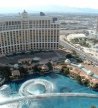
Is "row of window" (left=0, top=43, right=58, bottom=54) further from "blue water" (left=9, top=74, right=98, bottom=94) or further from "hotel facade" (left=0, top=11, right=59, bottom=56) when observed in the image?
"blue water" (left=9, top=74, right=98, bottom=94)

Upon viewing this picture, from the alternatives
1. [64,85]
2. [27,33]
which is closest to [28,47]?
[27,33]

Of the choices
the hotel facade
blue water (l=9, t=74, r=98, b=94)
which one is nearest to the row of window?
the hotel facade

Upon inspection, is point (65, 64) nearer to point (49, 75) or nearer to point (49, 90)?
point (49, 75)

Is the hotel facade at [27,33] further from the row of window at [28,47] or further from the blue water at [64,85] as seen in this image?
the blue water at [64,85]

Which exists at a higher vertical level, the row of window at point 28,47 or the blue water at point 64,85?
the row of window at point 28,47

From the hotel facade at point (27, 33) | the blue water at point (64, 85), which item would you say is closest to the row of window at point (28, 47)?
the hotel facade at point (27, 33)

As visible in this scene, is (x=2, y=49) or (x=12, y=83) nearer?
(x=12, y=83)

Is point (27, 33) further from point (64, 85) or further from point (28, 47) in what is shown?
point (64, 85)

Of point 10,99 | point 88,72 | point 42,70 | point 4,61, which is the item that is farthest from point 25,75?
point 10,99
